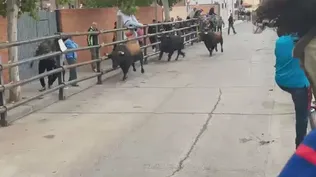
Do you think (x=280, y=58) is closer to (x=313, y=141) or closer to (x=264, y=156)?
(x=264, y=156)

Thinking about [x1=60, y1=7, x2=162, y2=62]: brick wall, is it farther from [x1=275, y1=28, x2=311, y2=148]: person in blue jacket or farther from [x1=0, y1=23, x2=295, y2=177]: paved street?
[x1=275, y1=28, x2=311, y2=148]: person in blue jacket

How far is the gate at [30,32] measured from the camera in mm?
13672

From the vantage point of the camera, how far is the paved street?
5383 mm

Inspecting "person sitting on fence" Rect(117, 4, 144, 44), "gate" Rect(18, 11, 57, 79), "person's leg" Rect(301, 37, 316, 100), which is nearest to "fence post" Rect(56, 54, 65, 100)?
"gate" Rect(18, 11, 57, 79)

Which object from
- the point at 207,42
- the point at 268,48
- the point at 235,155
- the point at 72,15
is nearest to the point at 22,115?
the point at 235,155

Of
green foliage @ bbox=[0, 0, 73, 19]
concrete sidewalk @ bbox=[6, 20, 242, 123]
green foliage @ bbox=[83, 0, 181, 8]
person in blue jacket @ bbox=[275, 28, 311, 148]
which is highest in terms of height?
green foliage @ bbox=[83, 0, 181, 8]

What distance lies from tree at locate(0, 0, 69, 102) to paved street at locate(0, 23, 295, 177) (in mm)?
751

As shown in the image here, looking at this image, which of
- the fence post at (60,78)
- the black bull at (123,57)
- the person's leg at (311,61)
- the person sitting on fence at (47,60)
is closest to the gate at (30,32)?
the black bull at (123,57)

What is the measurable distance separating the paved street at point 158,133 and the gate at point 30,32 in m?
3.46

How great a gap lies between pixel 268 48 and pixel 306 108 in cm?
1564

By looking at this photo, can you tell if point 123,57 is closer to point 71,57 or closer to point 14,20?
point 71,57

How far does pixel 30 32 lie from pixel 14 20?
17.1ft

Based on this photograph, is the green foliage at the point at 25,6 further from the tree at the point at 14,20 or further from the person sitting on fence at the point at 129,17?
the person sitting on fence at the point at 129,17

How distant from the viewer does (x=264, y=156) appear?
5648 mm
